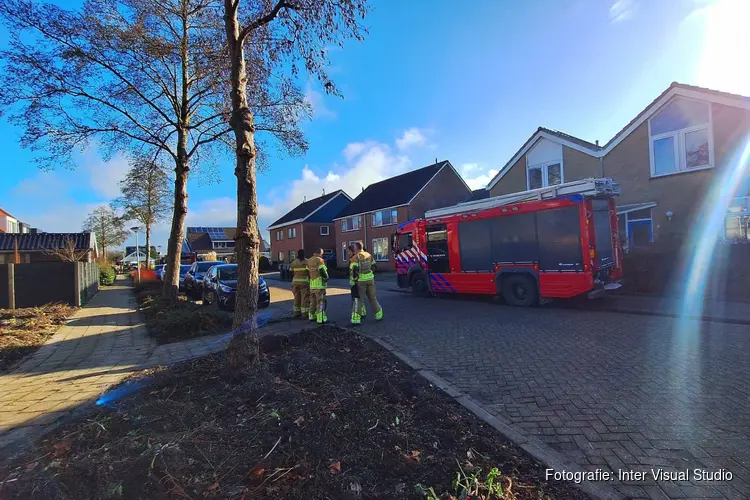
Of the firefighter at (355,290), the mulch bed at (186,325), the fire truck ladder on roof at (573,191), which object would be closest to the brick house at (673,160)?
the fire truck ladder on roof at (573,191)

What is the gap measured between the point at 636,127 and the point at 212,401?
16.6 m

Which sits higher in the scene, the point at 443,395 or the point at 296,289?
the point at 296,289

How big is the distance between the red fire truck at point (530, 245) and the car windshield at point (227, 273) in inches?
251

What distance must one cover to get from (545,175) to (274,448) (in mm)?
17969

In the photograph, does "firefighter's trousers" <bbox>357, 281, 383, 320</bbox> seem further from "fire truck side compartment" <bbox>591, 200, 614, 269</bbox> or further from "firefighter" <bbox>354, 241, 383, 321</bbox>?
"fire truck side compartment" <bbox>591, 200, 614, 269</bbox>

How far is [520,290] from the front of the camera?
1067cm

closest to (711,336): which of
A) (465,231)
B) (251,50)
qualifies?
(465,231)

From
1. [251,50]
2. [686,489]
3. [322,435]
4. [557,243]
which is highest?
[251,50]

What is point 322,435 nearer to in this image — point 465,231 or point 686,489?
point 686,489

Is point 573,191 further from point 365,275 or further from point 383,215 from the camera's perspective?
point 383,215

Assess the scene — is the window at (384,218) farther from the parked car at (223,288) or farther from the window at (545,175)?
the parked car at (223,288)

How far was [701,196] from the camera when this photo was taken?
12.8 meters

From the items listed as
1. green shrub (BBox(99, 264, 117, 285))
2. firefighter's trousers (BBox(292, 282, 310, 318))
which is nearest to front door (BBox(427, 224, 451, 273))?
firefighter's trousers (BBox(292, 282, 310, 318))

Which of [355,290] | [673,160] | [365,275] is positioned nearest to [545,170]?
[673,160]
